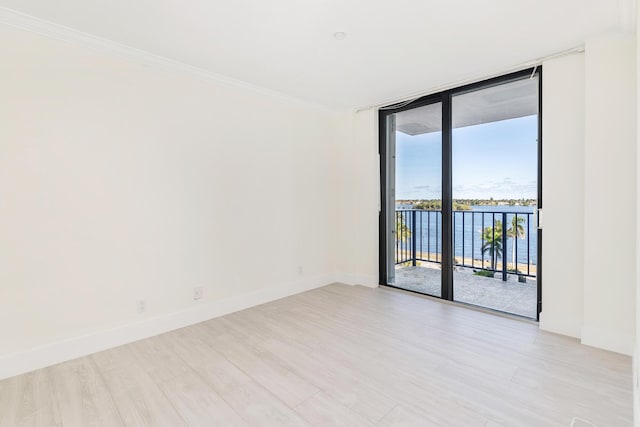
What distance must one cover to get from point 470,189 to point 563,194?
1.03m

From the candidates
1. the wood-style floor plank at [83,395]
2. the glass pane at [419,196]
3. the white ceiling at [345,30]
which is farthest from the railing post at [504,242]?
the wood-style floor plank at [83,395]

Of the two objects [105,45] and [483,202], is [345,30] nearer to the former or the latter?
[105,45]

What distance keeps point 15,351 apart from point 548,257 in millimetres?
4240

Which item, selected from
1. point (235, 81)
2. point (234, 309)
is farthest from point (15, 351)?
point (235, 81)

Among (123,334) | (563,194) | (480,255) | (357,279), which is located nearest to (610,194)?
(563,194)

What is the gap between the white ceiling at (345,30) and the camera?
1.99 metres

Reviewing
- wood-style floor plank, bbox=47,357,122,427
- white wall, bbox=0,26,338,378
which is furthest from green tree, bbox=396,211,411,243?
wood-style floor plank, bbox=47,357,122,427

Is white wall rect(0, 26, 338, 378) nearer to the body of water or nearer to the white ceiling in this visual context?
the white ceiling

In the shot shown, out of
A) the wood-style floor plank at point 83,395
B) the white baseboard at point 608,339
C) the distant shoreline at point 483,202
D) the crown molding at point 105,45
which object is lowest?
the wood-style floor plank at point 83,395

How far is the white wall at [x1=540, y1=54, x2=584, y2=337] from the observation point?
8.36 ft

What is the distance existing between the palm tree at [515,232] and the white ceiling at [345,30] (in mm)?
2028

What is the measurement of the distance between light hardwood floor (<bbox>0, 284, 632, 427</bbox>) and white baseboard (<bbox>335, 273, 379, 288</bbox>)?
121cm

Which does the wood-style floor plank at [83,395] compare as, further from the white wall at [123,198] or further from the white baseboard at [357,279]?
the white baseboard at [357,279]

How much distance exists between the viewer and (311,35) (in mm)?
2338
